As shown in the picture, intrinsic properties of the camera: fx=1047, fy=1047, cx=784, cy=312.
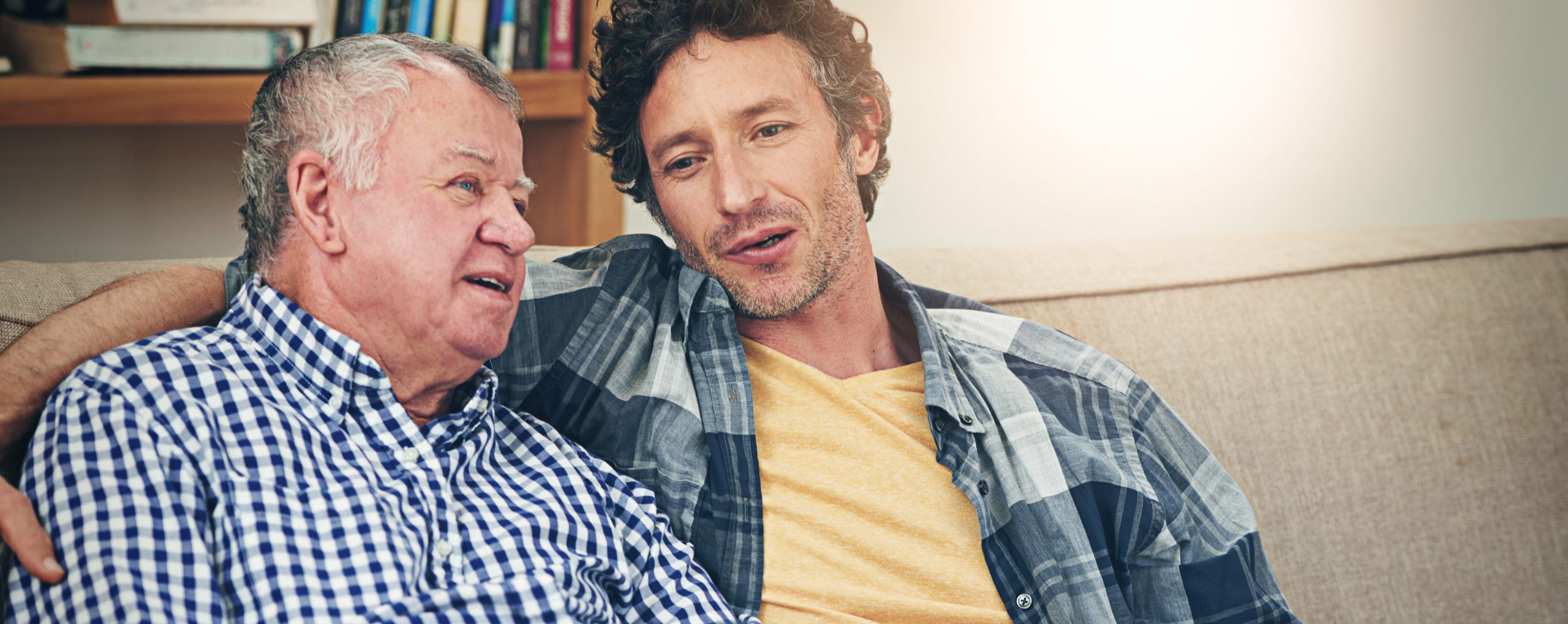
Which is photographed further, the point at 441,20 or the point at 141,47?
the point at 441,20

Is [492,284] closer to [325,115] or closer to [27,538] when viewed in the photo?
[325,115]

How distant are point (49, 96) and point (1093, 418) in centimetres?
148

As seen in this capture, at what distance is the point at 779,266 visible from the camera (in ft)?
4.28

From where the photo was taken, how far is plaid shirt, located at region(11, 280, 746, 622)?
0.76m

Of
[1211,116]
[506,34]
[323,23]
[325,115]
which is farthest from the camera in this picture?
[1211,116]

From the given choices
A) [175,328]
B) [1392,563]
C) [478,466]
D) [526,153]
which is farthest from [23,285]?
[1392,563]

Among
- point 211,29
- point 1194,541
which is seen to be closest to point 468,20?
point 211,29

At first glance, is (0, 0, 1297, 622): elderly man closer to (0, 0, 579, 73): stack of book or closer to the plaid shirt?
the plaid shirt

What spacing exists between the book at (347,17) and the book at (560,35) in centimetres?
29

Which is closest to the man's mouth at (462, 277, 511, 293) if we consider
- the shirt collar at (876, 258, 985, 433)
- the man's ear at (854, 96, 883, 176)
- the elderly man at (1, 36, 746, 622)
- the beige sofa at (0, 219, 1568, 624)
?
the elderly man at (1, 36, 746, 622)

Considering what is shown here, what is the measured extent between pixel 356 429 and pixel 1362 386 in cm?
133

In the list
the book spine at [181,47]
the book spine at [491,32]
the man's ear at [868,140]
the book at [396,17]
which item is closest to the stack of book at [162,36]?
the book spine at [181,47]

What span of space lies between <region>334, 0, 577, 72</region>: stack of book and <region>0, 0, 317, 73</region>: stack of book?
3.5 inches

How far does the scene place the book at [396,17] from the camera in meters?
1.65
